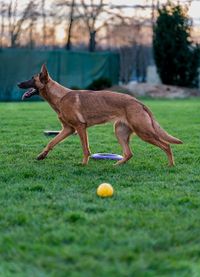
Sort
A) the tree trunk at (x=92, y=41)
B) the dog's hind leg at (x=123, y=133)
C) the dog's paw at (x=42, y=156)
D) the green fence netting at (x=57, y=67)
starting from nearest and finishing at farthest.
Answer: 1. the dog's paw at (x=42, y=156)
2. the dog's hind leg at (x=123, y=133)
3. the green fence netting at (x=57, y=67)
4. the tree trunk at (x=92, y=41)

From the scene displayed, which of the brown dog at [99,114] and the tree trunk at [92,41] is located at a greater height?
the brown dog at [99,114]

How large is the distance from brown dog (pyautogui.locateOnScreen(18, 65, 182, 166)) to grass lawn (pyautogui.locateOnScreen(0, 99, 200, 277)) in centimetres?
33

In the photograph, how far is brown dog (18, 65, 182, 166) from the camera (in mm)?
7500

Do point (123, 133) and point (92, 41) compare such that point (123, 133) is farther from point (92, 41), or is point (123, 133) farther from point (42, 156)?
point (92, 41)

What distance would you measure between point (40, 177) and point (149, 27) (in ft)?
122

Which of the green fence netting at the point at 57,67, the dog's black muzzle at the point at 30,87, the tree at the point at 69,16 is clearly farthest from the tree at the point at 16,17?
the dog's black muzzle at the point at 30,87

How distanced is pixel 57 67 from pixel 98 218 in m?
23.1

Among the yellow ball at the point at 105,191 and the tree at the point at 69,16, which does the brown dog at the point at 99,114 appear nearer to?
the yellow ball at the point at 105,191

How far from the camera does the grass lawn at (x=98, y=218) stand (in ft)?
11.1

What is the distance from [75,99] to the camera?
7.86 metres

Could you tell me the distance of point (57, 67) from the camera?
2702cm

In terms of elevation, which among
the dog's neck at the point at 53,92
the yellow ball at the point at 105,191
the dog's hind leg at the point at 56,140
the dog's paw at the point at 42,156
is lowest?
the dog's paw at the point at 42,156

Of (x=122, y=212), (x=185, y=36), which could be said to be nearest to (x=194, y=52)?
(x=185, y=36)

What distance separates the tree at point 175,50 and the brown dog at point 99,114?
24.1 metres
